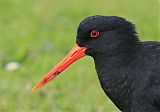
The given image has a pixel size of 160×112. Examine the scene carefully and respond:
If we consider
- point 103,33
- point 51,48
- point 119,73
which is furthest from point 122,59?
point 51,48

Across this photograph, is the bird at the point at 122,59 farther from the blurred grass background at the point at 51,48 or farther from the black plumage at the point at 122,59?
the blurred grass background at the point at 51,48

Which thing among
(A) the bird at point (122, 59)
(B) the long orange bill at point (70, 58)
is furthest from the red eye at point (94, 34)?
(B) the long orange bill at point (70, 58)

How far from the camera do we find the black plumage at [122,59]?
7.11 metres

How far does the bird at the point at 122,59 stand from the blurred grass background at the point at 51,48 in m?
2.54

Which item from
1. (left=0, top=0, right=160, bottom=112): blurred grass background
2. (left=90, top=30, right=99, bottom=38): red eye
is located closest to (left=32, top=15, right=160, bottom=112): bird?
(left=90, top=30, right=99, bottom=38): red eye

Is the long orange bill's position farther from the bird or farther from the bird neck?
the bird neck

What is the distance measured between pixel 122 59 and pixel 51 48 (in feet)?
16.0

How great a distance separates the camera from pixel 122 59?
7305mm

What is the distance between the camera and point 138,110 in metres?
7.12

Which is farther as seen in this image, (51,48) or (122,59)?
(51,48)

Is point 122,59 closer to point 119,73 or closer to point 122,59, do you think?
point 122,59

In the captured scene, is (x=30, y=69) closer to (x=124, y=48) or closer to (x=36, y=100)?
(x=36, y=100)

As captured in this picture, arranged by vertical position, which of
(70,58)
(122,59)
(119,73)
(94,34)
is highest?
(94,34)

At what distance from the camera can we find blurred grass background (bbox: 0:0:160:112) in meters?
10.1
